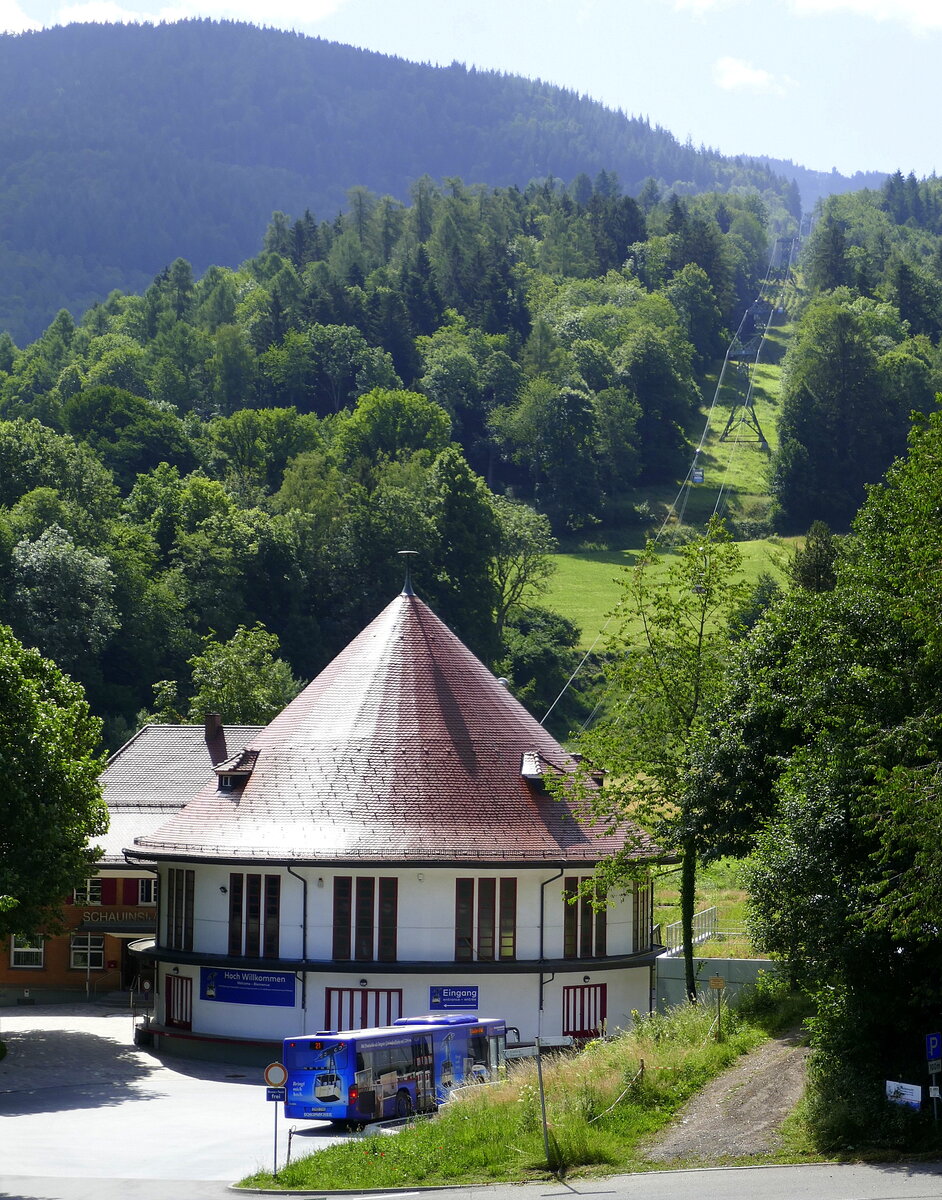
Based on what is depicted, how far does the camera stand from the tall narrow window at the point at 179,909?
45.0m

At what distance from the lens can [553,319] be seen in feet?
611

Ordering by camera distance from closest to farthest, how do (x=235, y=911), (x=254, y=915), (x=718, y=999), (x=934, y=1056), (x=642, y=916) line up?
(x=934, y=1056), (x=718, y=999), (x=254, y=915), (x=235, y=911), (x=642, y=916)

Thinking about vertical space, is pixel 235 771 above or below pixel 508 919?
above

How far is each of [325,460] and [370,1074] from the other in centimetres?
10392

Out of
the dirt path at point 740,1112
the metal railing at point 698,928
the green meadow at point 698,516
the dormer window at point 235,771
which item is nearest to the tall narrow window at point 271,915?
the dormer window at point 235,771

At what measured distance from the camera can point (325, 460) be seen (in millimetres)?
136000

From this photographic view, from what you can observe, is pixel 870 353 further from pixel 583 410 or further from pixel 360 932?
pixel 360 932

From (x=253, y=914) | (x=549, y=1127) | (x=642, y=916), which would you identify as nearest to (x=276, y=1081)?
(x=549, y=1127)

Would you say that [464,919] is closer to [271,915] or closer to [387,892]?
[387,892]

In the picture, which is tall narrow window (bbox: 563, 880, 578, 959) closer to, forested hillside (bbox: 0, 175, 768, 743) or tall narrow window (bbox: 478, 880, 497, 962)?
tall narrow window (bbox: 478, 880, 497, 962)

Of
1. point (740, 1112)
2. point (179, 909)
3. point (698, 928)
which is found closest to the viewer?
point (740, 1112)

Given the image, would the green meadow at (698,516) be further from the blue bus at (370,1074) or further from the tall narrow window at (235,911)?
the blue bus at (370,1074)

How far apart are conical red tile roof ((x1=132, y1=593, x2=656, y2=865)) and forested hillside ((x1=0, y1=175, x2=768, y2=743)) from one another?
4869 centimetres

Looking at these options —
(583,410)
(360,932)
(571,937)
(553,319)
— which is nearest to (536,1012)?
(571,937)
